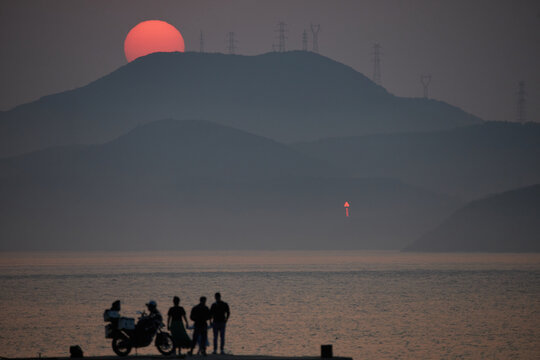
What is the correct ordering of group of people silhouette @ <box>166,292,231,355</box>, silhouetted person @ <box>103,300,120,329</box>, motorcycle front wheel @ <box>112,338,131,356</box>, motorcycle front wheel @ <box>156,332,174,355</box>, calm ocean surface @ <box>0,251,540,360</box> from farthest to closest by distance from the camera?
calm ocean surface @ <box>0,251,540,360</box> < motorcycle front wheel @ <box>112,338,131,356</box> < motorcycle front wheel @ <box>156,332,174,355</box> < silhouetted person @ <box>103,300,120,329</box> < group of people silhouette @ <box>166,292,231,355</box>

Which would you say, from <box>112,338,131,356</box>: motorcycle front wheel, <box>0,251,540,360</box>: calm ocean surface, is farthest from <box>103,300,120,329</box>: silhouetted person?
<box>0,251,540,360</box>: calm ocean surface

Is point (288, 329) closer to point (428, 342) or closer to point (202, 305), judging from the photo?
point (428, 342)

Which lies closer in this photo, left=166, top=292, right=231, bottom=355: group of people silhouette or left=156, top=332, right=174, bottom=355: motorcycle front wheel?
left=166, top=292, right=231, bottom=355: group of people silhouette

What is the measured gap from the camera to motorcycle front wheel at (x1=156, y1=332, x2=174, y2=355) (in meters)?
35.4

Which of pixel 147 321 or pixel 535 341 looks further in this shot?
pixel 535 341

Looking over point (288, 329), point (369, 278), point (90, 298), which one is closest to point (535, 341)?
point (288, 329)

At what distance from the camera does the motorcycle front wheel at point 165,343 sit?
35.4 metres

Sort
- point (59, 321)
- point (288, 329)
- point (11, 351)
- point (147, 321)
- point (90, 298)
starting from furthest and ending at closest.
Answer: point (90, 298)
point (59, 321)
point (288, 329)
point (11, 351)
point (147, 321)

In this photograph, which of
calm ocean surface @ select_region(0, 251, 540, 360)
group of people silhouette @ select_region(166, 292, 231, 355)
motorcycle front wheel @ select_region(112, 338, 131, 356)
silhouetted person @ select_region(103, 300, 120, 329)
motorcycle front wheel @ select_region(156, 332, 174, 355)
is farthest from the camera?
calm ocean surface @ select_region(0, 251, 540, 360)

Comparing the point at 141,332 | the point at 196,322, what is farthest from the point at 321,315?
the point at 141,332

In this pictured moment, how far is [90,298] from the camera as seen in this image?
4122 inches

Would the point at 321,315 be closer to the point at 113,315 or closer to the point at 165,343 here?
the point at 165,343

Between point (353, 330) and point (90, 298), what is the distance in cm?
4679

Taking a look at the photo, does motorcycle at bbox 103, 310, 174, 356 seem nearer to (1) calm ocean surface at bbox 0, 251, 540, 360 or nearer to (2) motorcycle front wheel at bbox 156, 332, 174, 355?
(2) motorcycle front wheel at bbox 156, 332, 174, 355
